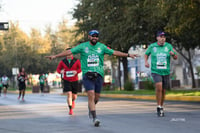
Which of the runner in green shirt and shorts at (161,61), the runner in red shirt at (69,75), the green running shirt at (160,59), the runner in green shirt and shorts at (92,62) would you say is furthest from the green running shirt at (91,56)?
the runner in red shirt at (69,75)

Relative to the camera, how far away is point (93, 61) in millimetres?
9484

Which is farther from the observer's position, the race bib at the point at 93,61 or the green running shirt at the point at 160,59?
the green running shirt at the point at 160,59

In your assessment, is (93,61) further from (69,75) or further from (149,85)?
(149,85)

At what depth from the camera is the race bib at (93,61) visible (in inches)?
372

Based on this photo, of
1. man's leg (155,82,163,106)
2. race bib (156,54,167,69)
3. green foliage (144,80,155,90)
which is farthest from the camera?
green foliage (144,80,155,90)

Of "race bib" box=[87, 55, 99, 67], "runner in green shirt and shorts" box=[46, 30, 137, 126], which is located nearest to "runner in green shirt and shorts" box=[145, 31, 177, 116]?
"runner in green shirt and shorts" box=[46, 30, 137, 126]

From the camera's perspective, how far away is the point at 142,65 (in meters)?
69.8

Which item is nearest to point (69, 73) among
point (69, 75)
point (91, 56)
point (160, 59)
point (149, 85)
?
point (69, 75)

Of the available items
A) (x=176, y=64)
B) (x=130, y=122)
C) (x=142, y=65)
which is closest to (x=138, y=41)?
(x=130, y=122)

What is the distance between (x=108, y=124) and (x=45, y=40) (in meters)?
56.3

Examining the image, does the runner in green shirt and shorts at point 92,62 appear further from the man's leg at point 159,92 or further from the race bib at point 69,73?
the race bib at point 69,73

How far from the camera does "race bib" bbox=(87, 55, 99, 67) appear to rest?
9453 millimetres

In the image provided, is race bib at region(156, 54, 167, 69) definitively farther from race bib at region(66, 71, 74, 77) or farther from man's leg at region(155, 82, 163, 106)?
race bib at region(66, 71, 74, 77)

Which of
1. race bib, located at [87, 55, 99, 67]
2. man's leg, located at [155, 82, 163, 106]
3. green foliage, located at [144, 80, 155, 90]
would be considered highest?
race bib, located at [87, 55, 99, 67]
